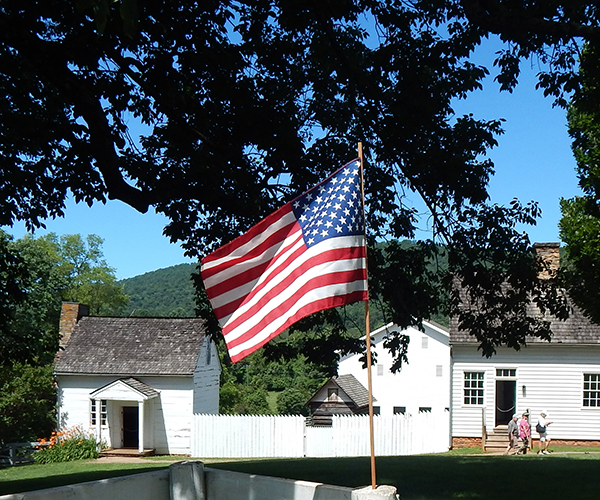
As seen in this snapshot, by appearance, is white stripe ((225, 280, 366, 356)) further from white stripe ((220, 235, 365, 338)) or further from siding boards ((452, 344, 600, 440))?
siding boards ((452, 344, 600, 440))

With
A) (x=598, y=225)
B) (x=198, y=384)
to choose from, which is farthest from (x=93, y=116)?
(x=198, y=384)

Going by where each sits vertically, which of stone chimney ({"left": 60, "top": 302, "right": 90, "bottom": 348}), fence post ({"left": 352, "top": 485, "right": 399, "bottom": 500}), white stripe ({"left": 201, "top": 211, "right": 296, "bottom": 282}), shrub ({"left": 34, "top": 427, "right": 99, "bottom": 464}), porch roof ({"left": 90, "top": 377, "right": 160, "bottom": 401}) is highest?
white stripe ({"left": 201, "top": 211, "right": 296, "bottom": 282})

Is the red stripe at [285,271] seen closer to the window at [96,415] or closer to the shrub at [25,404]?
the shrub at [25,404]

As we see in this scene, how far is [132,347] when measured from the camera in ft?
132

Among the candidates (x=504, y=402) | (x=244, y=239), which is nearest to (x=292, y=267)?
(x=244, y=239)

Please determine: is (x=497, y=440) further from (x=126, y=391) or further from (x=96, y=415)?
(x=96, y=415)

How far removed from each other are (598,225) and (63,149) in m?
14.6

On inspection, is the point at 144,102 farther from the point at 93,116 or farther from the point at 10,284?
the point at 10,284

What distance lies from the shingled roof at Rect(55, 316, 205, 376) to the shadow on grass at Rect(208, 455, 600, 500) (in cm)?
2274

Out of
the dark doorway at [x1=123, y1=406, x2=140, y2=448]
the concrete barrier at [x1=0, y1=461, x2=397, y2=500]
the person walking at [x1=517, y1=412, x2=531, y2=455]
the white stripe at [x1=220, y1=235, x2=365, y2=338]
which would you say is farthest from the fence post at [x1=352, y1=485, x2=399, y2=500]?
the dark doorway at [x1=123, y1=406, x2=140, y2=448]

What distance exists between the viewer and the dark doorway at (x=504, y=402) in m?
36.6

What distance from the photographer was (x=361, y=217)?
24.8 ft

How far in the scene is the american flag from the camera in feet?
24.0

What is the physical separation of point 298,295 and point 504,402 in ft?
106
